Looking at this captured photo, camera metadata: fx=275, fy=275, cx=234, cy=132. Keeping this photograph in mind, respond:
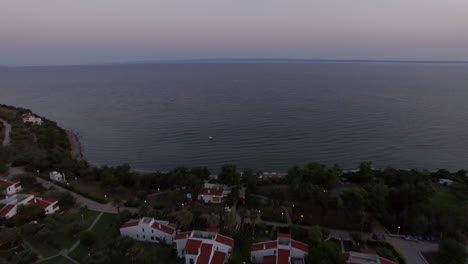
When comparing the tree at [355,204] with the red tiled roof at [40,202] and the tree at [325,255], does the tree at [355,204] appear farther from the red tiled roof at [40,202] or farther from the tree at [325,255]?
the red tiled roof at [40,202]

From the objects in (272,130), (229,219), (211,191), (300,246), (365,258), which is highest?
(229,219)

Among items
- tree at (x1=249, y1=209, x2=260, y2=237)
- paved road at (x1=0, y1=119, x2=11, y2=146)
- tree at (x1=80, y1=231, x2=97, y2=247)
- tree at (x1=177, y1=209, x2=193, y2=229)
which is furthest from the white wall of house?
paved road at (x1=0, y1=119, x2=11, y2=146)

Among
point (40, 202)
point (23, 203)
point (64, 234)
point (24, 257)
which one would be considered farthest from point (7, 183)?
point (24, 257)

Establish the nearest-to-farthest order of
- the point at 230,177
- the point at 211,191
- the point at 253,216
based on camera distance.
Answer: the point at 253,216 < the point at 211,191 < the point at 230,177

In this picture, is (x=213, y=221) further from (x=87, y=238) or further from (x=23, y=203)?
(x=23, y=203)

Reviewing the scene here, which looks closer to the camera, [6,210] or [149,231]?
[149,231]

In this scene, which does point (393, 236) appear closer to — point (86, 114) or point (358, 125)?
A: point (358, 125)

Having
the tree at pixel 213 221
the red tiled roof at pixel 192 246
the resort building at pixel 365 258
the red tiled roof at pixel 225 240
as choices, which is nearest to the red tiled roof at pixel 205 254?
the red tiled roof at pixel 192 246

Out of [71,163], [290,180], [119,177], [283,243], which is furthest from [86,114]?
[283,243]
